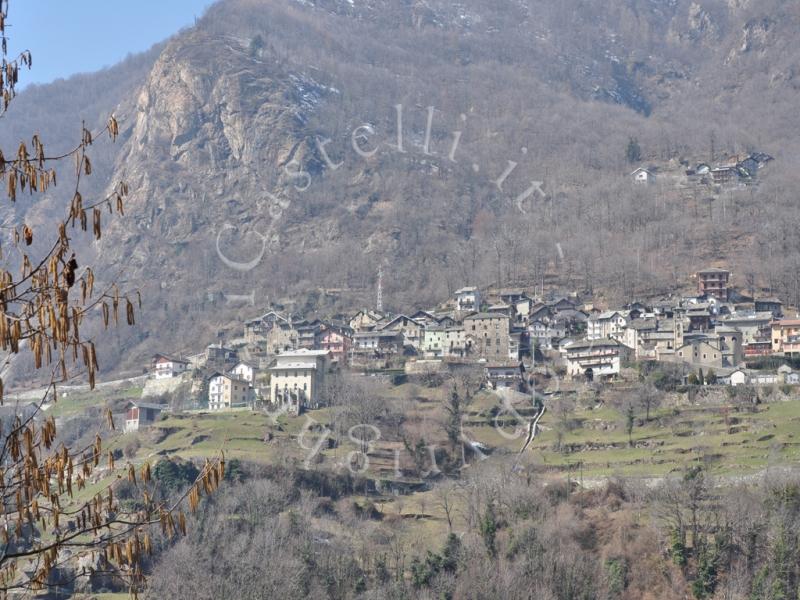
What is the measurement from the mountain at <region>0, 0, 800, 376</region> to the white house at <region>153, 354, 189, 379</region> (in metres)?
11.9

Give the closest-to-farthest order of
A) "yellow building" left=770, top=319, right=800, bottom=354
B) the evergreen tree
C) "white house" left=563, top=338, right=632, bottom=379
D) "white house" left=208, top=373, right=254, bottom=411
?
1. "white house" left=563, top=338, right=632, bottom=379
2. "yellow building" left=770, top=319, right=800, bottom=354
3. "white house" left=208, top=373, right=254, bottom=411
4. the evergreen tree

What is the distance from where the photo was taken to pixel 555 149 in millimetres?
148750

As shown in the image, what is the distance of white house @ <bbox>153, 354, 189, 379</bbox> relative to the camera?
279ft

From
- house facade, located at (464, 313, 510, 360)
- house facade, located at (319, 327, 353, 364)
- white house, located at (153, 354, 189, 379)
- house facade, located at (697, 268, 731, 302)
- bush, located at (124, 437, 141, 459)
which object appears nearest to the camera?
bush, located at (124, 437, 141, 459)

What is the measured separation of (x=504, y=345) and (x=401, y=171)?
60.9 meters

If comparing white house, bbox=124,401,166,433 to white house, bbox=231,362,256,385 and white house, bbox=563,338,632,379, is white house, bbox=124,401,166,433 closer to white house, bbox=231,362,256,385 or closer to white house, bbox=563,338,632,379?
white house, bbox=231,362,256,385

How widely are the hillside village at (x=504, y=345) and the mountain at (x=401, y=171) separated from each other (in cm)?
730

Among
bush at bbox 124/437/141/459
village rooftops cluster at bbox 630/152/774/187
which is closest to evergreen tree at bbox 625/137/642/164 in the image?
village rooftops cluster at bbox 630/152/774/187

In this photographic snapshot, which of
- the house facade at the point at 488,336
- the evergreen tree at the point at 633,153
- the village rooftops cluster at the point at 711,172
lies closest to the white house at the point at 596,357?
the house facade at the point at 488,336

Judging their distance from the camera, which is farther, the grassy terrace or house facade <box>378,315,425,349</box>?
house facade <box>378,315,425,349</box>

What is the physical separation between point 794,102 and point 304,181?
74.2m

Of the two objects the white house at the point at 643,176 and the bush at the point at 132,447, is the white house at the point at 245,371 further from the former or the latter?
the white house at the point at 643,176

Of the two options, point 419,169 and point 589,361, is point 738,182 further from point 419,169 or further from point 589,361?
point 589,361

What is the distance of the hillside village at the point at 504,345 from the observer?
71.2 m
